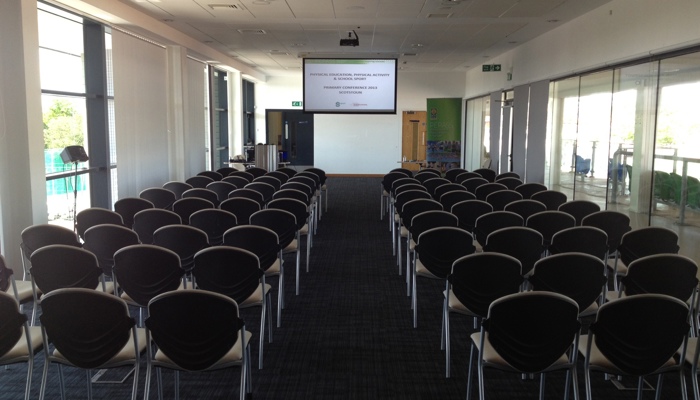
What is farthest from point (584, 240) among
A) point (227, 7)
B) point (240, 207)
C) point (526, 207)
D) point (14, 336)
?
point (227, 7)

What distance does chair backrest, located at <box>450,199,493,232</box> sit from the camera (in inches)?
298

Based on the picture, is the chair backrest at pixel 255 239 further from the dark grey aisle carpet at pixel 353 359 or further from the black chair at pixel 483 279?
the black chair at pixel 483 279

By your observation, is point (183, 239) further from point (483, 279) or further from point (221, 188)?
point (221, 188)

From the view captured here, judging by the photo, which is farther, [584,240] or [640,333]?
[584,240]

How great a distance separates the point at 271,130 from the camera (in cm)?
2362

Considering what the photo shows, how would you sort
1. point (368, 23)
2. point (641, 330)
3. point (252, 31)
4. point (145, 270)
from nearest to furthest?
point (641, 330)
point (145, 270)
point (368, 23)
point (252, 31)

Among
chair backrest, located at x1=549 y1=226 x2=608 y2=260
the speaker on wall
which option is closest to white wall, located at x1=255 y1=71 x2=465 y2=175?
the speaker on wall

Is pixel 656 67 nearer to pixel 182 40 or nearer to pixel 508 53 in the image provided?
pixel 508 53

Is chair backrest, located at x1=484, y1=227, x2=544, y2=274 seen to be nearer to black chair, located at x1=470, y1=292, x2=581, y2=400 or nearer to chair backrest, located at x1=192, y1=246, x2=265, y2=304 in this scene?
black chair, located at x1=470, y1=292, x2=581, y2=400

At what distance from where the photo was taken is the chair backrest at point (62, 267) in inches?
174

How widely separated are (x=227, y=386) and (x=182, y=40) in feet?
33.6

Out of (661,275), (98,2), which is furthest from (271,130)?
(661,275)

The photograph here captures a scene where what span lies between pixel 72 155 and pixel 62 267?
3930 mm

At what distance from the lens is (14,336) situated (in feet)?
11.7
